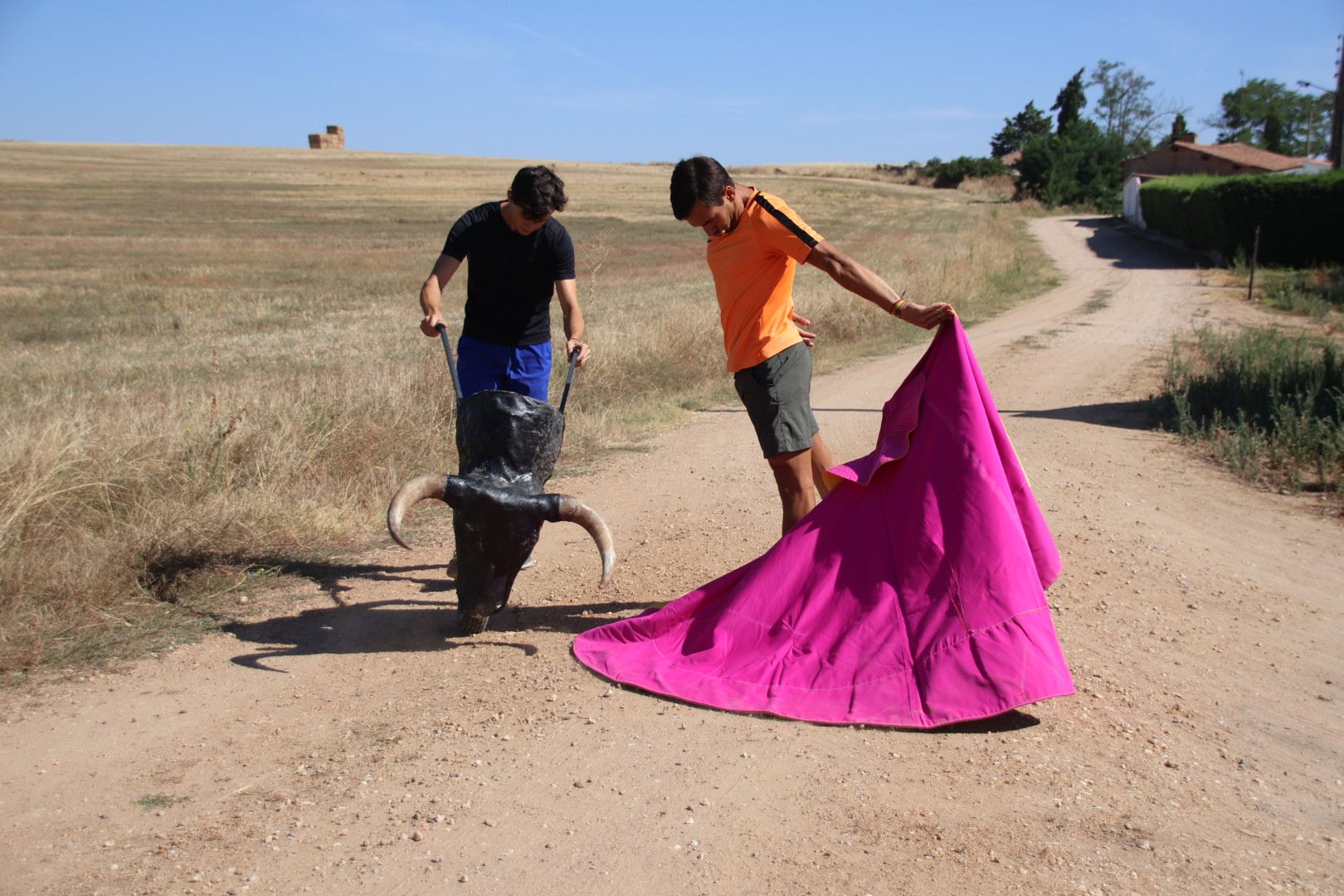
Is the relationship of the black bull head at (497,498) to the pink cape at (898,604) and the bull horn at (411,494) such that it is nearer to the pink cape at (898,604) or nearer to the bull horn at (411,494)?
the bull horn at (411,494)

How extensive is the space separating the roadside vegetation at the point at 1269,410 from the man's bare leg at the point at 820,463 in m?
4.09

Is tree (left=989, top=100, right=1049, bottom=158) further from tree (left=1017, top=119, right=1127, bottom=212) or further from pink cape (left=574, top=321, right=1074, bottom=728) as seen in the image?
pink cape (left=574, top=321, right=1074, bottom=728)

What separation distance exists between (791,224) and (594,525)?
1506 mm

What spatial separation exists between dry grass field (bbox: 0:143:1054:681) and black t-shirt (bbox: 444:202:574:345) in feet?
6.14

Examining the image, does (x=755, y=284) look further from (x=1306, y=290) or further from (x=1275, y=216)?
→ (x=1275, y=216)

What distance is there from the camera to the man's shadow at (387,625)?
16.9ft


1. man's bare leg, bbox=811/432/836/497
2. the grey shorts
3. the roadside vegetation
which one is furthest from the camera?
the roadside vegetation

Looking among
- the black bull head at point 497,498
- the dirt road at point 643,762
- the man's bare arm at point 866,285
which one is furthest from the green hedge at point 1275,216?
the black bull head at point 497,498

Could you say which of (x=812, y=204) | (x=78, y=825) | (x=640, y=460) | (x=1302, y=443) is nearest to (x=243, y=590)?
(x=78, y=825)

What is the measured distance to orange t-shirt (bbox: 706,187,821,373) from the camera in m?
4.77

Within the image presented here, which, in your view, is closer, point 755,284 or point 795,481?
point 755,284

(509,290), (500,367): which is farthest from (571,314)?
(500,367)

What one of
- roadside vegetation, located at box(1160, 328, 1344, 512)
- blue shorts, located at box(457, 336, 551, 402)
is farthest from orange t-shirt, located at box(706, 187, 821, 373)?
roadside vegetation, located at box(1160, 328, 1344, 512)

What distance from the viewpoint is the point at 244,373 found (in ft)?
43.5
